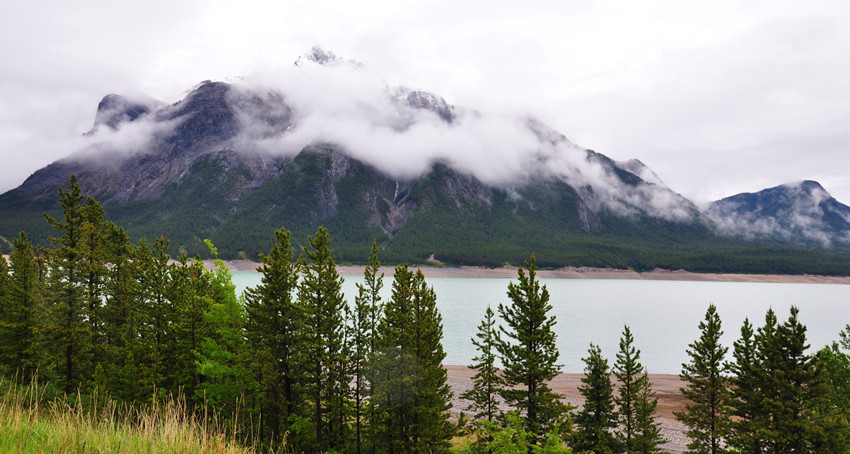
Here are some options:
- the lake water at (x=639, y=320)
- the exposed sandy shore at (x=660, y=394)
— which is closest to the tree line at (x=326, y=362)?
the exposed sandy shore at (x=660, y=394)

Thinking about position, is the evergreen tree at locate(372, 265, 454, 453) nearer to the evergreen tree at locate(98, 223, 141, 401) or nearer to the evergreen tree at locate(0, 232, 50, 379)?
the evergreen tree at locate(98, 223, 141, 401)

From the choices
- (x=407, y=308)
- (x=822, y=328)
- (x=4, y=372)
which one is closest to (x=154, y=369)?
(x=4, y=372)

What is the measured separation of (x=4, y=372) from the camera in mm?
25328

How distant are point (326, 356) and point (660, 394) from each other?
41.3 meters

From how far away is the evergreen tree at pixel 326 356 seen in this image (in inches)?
936

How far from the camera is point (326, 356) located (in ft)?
77.8

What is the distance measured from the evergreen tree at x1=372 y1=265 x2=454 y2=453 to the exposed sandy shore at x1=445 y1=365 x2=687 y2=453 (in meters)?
16.8

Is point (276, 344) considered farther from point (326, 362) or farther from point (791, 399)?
point (791, 399)

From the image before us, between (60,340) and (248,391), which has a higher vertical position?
(60,340)

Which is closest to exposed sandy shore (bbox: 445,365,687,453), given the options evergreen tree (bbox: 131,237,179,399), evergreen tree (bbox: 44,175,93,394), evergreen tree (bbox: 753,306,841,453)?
evergreen tree (bbox: 753,306,841,453)

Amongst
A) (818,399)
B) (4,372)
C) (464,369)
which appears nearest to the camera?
(818,399)

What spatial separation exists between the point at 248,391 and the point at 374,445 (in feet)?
24.3

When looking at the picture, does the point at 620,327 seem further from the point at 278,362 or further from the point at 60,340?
the point at 60,340

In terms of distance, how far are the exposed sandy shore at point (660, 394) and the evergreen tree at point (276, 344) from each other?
20.2 metres
